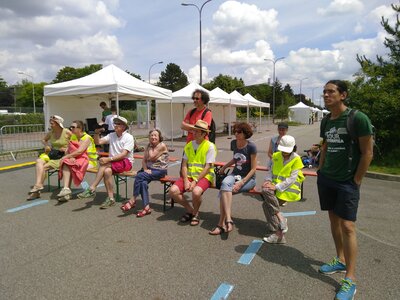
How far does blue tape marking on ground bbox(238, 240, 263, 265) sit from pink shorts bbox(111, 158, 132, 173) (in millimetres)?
2629

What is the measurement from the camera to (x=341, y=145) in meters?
3.05

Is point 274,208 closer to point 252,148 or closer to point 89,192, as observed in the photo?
point 252,148

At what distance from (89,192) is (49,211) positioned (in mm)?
695

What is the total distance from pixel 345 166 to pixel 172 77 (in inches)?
3753

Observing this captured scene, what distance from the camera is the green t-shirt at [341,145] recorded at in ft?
9.48

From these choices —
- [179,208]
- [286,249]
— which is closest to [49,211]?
[179,208]

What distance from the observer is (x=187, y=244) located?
4.09 meters

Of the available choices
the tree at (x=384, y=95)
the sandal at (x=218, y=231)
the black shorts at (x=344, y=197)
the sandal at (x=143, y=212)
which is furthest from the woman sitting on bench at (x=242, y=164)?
the tree at (x=384, y=95)

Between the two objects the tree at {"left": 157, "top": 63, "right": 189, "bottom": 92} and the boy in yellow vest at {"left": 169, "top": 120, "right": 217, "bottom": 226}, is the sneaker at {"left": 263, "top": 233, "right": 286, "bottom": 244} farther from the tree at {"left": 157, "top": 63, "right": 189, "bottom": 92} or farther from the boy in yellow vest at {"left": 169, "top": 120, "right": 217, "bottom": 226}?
the tree at {"left": 157, "top": 63, "right": 189, "bottom": 92}

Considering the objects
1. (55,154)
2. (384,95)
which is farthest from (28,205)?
(384,95)

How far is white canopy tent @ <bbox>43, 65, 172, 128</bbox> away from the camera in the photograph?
11.6 metres

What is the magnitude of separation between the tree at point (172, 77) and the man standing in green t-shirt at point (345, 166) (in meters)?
93.0

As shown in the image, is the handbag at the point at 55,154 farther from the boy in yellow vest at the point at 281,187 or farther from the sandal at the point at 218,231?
the boy in yellow vest at the point at 281,187

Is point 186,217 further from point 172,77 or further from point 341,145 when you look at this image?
point 172,77
